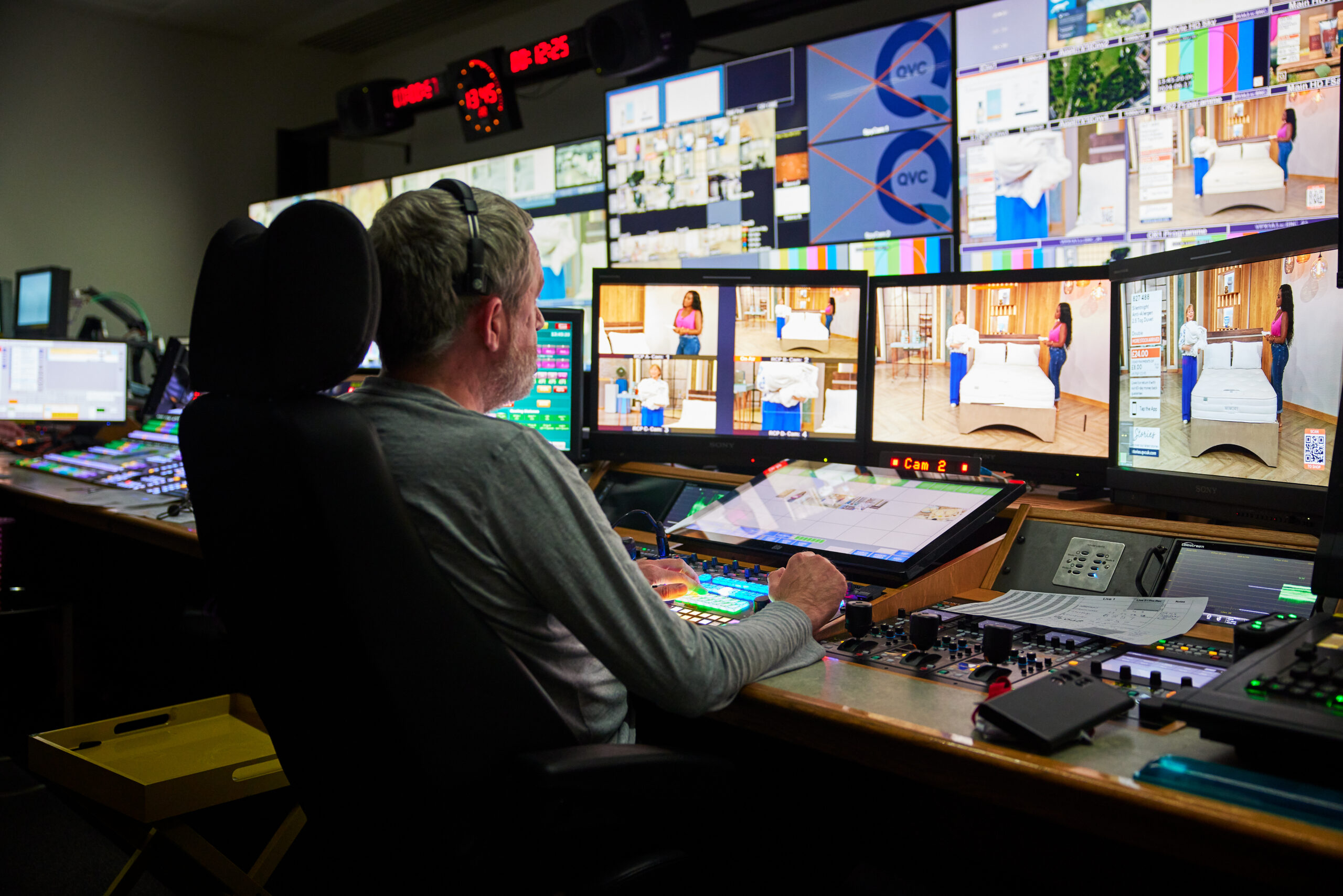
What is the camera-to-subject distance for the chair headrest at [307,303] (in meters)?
0.86

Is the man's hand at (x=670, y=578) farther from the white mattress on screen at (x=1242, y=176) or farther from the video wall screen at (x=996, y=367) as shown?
the white mattress on screen at (x=1242, y=176)

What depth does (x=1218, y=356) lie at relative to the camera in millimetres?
1366

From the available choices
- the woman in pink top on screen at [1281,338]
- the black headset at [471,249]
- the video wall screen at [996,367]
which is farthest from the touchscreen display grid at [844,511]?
the black headset at [471,249]

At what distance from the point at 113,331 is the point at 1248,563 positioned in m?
7.10

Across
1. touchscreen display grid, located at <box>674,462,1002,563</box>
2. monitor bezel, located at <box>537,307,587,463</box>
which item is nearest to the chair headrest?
touchscreen display grid, located at <box>674,462,1002,563</box>

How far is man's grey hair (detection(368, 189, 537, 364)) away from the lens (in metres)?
1.06

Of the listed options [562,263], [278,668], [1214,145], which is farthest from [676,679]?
[562,263]

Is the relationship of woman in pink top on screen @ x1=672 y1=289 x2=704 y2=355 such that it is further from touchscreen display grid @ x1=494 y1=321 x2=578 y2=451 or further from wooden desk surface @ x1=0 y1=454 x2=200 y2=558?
wooden desk surface @ x1=0 y1=454 x2=200 y2=558

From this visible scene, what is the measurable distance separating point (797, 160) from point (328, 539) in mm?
3253

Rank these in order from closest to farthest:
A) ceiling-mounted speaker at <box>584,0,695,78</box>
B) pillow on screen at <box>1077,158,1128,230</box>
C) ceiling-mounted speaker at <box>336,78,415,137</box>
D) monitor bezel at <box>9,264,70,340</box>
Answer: pillow on screen at <box>1077,158,1128,230</box>, ceiling-mounted speaker at <box>584,0,695,78</box>, monitor bezel at <box>9,264,70,340</box>, ceiling-mounted speaker at <box>336,78,415,137</box>

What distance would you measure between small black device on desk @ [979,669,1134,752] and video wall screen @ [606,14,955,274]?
2.65 m

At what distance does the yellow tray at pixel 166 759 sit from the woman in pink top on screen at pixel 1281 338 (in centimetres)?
154

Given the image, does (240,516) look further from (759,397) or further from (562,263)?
(562,263)

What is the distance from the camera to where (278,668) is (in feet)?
3.20
